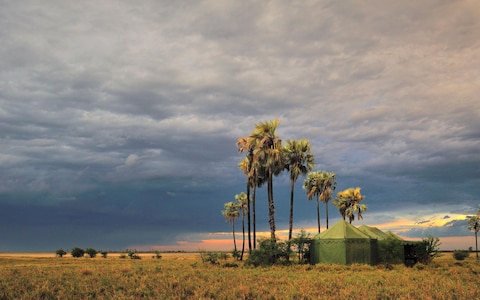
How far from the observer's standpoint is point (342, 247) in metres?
41.4

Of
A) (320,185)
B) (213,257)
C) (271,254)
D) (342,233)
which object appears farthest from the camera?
(320,185)

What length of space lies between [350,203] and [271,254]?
125 ft

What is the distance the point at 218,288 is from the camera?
75.7 ft

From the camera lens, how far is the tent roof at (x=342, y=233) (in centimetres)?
4209

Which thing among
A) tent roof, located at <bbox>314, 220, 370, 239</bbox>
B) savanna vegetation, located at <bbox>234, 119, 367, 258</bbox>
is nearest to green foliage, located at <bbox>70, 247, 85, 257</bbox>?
savanna vegetation, located at <bbox>234, 119, 367, 258</bbox>

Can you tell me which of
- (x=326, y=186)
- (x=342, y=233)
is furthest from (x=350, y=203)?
(x=342, y=233)

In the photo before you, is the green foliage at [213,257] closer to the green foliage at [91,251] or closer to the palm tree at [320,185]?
the palm tree at [320,185]

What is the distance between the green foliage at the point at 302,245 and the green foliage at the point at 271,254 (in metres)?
0.85

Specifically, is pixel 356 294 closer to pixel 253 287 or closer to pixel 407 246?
pixel 253 287

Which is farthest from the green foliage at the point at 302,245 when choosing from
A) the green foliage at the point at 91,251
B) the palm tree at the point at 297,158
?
the green foliage at the point at 91,251

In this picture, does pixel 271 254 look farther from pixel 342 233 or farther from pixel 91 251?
pixel 91 251

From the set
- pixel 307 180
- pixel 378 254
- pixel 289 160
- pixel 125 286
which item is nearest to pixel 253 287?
pixel 125 286

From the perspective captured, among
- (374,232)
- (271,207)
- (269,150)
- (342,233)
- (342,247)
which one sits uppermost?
(269,150)

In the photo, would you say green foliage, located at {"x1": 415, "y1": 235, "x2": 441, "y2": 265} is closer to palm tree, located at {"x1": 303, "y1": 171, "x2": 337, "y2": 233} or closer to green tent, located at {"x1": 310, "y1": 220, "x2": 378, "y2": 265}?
green tent, located at {"x1": 310, "y1": 220, "x2": 378, "y2": 265}
